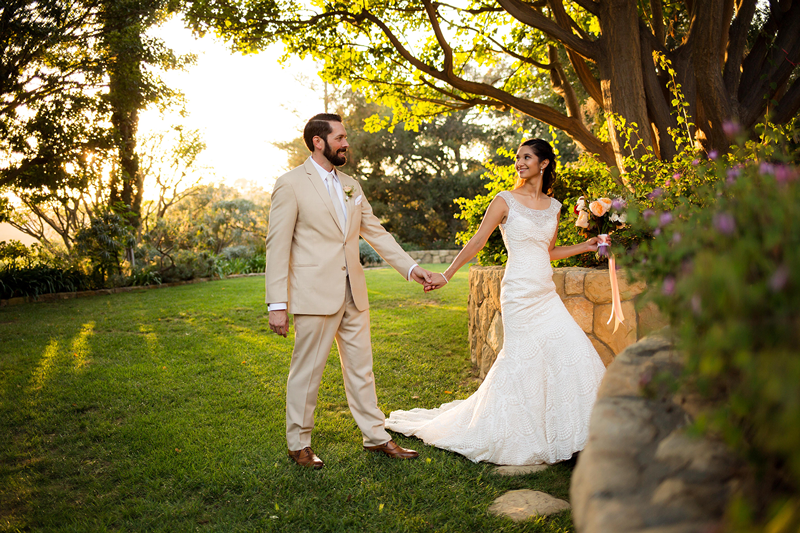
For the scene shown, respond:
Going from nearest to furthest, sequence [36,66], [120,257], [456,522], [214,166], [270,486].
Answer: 1. [456,522]
2. [270,486]
3. [36,66]
4. [120,257]
5. [214,166]

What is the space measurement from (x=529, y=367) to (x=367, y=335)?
3.64 ft

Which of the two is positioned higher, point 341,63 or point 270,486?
point 341,63

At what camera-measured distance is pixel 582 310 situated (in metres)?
3.99

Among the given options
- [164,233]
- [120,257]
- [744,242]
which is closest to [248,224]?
[164,233]

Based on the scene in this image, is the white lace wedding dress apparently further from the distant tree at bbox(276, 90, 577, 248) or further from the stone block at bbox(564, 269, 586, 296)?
the distant tree at bbox(276, 90, 577, 248)

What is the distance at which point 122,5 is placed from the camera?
29.8 feet

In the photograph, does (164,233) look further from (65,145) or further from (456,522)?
(456,522)

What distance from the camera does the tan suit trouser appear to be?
3.21 m

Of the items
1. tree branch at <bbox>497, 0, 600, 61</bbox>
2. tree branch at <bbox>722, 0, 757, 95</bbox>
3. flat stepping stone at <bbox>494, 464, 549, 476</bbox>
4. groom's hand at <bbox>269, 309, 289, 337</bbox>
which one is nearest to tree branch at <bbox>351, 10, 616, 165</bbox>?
tree branch at <bbox>497, 0, 600, 61</bbox>

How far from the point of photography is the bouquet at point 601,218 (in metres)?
3.50

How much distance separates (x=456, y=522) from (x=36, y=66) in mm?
10399

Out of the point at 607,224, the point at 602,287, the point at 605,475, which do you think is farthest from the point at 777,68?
the point at 605,475

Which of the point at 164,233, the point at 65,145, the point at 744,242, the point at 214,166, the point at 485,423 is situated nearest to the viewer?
the point at 744,242

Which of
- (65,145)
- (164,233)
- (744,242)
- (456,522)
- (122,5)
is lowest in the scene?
(456,522)
